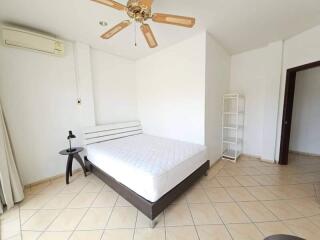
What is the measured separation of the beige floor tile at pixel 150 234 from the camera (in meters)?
1.58

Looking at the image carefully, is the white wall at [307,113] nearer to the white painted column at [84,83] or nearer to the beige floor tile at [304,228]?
the beige floor tile at [304,228]

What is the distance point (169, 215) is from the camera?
1.89 metres

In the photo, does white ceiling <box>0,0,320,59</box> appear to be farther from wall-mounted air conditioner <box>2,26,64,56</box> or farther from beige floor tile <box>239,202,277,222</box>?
beige floor tile <box>239,202,277,222</box>

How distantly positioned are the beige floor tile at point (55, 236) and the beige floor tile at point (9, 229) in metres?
0.35

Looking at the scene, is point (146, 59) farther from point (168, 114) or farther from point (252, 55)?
point (252, 55)

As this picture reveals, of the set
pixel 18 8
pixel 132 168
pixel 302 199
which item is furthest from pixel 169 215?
pixel 18 8

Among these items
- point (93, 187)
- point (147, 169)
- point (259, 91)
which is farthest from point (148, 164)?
point (259, 91)

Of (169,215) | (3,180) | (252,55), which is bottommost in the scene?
(169,215)

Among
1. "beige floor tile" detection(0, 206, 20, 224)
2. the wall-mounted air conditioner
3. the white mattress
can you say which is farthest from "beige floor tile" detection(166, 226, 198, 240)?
the wall-mounted air conditioner

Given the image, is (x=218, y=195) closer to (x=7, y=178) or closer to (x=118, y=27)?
(x=118, y=27)

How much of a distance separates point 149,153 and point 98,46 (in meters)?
2.67

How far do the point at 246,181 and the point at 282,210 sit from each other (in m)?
0.73

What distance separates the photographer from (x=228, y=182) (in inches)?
103

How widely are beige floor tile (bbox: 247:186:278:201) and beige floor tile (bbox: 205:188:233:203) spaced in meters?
0.42
